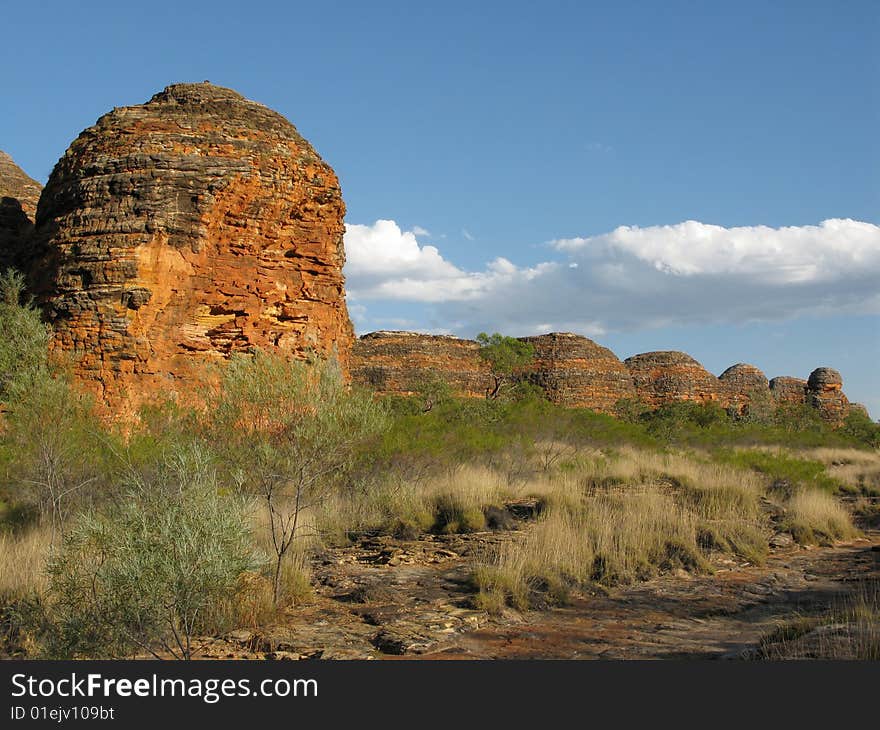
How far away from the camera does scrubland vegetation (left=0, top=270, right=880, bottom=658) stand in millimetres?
5617

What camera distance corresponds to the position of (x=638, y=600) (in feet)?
26.8

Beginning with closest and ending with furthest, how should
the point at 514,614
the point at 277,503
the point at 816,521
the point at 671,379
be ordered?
the point at 514,614
the point at 277,503
the point at 816,521
the point at 671,379

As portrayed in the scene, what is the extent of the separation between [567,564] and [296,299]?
376 inches

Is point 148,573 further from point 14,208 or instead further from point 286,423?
point 14,208

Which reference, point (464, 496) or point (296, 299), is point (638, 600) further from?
point (296, 299)

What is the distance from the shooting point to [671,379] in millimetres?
49500

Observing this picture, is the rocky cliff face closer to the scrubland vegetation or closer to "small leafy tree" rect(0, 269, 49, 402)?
"small leafy tree" rect(0, 269, 49, 402)

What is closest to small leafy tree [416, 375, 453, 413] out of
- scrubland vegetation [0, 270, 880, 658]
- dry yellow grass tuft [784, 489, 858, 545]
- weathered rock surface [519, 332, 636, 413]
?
weathered rock surface [519, 332, 636, 413]

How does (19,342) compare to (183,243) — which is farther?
(183,243)

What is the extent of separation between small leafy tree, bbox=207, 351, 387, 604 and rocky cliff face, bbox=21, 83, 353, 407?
4797 mm

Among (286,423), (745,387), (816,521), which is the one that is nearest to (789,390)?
(745,387)

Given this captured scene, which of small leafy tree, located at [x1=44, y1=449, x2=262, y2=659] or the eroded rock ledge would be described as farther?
the eroded rock ledge

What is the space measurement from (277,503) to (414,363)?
98.3 ft

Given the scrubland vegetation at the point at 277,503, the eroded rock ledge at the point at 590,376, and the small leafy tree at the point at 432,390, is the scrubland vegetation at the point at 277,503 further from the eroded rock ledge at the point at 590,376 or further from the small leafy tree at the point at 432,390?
the eroded rock ledge at the point at 590,376
